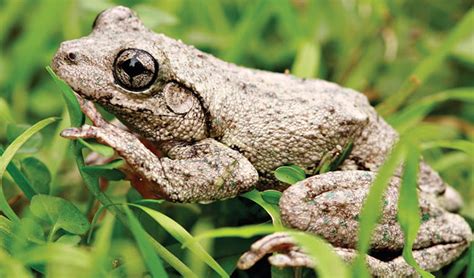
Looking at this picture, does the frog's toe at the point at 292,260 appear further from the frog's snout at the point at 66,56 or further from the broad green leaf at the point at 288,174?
the frog's snout at the point at 66,56

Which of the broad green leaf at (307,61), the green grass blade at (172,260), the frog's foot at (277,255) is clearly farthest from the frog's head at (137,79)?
the broad green leaf at (307,61)

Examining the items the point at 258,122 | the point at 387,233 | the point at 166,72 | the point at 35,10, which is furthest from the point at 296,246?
the point at 35,10

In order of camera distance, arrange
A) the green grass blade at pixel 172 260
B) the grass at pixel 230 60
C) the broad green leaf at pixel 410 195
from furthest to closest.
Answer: the green grass blade at pixel 172 260 → the grass at pixel 230 60 → the broad green leaf at pixel 410 195

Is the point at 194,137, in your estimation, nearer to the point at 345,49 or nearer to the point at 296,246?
the point at 296,246

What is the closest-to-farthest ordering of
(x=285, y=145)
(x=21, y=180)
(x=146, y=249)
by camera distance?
(x=146, y=249), (x=21, y=180), (x=285, y=145)

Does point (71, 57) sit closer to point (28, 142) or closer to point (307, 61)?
point (28, 142)

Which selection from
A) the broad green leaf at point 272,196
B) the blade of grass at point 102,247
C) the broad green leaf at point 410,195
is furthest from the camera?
the broad green leaf at point 272,196

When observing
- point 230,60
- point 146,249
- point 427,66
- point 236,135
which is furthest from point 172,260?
point 427,66
